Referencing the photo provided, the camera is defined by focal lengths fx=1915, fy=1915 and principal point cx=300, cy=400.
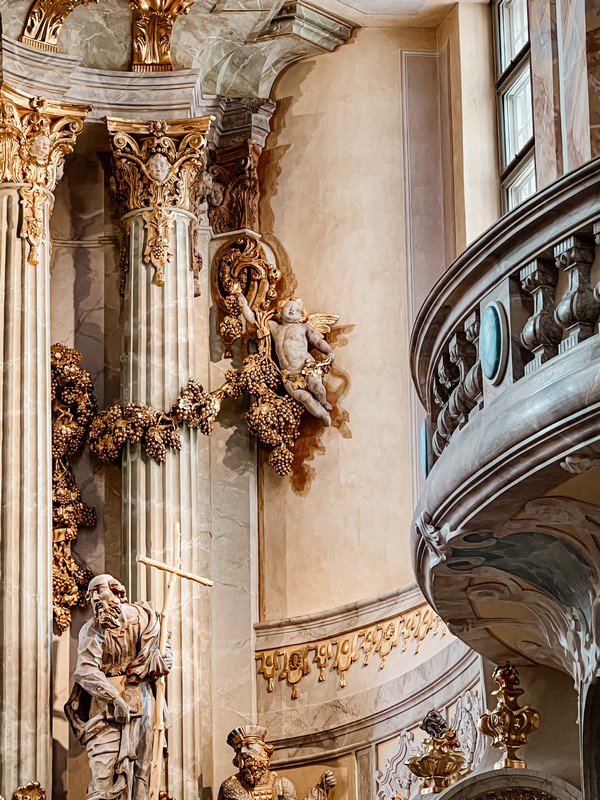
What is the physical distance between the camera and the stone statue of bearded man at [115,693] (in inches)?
443

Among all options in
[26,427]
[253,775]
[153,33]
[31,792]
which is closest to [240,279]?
[153,33]

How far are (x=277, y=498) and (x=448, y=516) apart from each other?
5.59m

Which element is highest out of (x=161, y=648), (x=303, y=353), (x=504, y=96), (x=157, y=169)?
(x=504, y=96)

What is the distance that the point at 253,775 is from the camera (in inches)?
448

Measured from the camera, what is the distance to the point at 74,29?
42.5ft

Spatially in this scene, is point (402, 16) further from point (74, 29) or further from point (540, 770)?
point (540, 770)

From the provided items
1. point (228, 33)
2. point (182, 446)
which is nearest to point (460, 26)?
point (228, 33)

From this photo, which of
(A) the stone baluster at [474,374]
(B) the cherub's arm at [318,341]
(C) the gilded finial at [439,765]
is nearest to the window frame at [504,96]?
(B) the cherub's arm at [318,341]

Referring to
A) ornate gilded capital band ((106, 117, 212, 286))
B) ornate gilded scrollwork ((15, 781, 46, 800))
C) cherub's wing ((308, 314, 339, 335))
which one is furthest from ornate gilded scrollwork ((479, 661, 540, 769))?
ornate gilded capital band ((106, 117, 212, 286))

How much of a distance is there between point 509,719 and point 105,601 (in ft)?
10.8

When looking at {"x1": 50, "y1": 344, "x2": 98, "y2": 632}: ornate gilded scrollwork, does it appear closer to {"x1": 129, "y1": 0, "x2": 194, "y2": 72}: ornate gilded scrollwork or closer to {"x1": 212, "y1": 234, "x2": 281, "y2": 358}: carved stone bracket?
{"x1": 212, "y1": 234, "x2": 281, "y2": 358}: carved stone bracket

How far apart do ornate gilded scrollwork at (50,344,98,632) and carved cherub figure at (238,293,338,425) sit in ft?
4.13

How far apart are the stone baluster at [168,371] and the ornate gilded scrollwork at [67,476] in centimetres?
35

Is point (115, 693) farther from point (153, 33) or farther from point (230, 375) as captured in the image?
point (153, 33)
